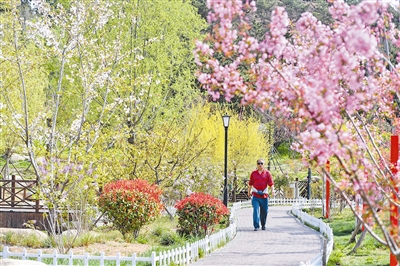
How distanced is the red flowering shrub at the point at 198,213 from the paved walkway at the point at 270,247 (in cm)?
70

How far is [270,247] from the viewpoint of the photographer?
14188mm

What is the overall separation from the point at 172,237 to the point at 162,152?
5638 mm

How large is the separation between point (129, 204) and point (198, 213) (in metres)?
1.58

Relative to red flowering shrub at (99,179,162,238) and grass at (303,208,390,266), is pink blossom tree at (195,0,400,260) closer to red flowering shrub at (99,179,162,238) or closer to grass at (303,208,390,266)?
grass at (303,208,390,266)

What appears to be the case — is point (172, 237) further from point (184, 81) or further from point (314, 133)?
point (184, 81)

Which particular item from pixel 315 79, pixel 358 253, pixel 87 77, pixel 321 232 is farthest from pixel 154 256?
pixel 321 232

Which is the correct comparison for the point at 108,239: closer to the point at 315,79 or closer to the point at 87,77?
the point at 87,77

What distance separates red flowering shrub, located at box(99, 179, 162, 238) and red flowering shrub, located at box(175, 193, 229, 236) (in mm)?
631

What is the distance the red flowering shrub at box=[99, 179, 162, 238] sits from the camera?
1407 centimetres

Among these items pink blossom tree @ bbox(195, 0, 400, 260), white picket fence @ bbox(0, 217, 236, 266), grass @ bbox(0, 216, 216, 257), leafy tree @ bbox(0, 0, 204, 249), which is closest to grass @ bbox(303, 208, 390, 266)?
white picket fence @ bbox(0, 217, 236, 266)

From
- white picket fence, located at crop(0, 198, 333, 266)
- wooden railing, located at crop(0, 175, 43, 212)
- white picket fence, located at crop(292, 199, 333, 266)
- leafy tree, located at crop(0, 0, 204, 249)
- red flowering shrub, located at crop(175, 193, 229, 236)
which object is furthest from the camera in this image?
wooden railing, located at crop(0, 175, 43, 212)

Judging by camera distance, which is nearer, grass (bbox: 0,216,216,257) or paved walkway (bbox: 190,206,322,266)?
paved walkway (bbox: 190,206,322,266)

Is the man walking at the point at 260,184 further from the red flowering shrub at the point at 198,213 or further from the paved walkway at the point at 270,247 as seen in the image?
the red flowering shrub at the point at 198,213

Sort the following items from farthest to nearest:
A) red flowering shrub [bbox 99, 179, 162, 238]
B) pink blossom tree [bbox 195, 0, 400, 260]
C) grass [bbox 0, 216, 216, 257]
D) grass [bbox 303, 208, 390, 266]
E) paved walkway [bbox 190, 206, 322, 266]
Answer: red flowering shrub [bbox 99, 179, 162, 238], grass [bbox 0, 216, 216, 257], paved walkway [bbox 190, 206, 322, 266], grass [bbox 303, 208, 390, 266], pink blossom tree [bbox 195, 0, 400, 260]
